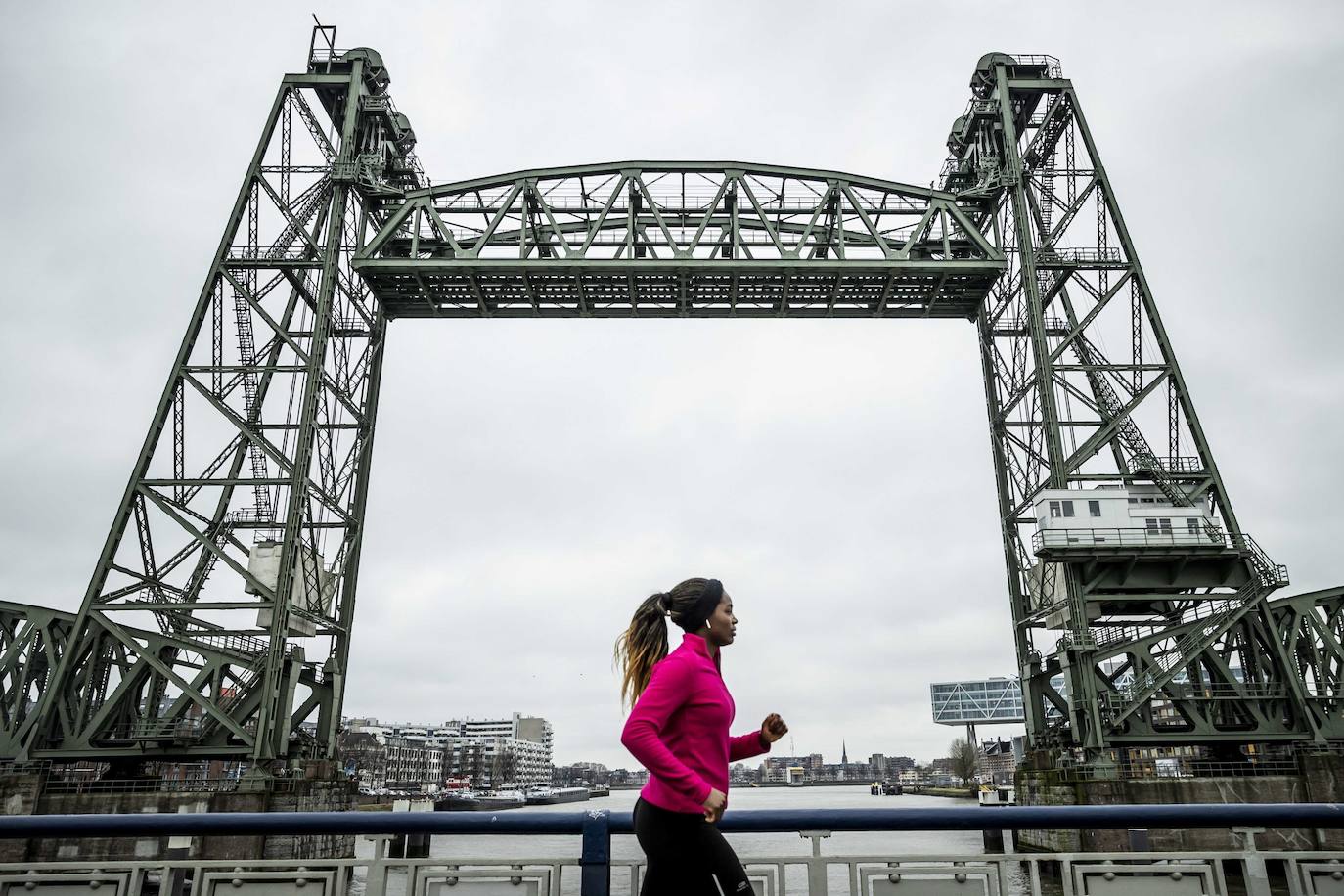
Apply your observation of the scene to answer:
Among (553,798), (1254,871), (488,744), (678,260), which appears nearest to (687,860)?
(1254,871)

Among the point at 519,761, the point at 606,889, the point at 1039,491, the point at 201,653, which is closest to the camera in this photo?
the point at 606,889

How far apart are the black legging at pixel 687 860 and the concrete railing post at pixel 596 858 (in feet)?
1.28

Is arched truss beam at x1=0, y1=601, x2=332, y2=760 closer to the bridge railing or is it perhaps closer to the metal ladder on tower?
the metal ladder on tower

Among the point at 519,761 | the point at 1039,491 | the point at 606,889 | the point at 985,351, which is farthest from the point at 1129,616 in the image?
the point at 519,761

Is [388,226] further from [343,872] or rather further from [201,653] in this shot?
[343,872]

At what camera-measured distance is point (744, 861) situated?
11.8 feet

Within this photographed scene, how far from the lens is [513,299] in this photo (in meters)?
27.7

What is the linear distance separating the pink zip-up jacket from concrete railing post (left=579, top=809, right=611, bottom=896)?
0.44 m

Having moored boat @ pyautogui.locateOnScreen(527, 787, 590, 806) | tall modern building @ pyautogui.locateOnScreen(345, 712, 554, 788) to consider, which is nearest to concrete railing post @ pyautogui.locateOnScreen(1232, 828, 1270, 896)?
moored boat @ pyautogui.locateOnScreen(527, 787, 590, 806)

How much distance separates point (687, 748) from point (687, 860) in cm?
33

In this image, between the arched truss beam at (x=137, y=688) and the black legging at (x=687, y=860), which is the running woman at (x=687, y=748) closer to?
the black legging at (x=687, y=860)

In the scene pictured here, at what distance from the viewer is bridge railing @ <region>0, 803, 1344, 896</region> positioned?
3.16m

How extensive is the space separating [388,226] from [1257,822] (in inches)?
1045

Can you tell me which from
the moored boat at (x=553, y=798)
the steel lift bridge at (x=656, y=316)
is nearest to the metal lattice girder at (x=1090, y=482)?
the steel lift bridge at (x=656, y=316)
